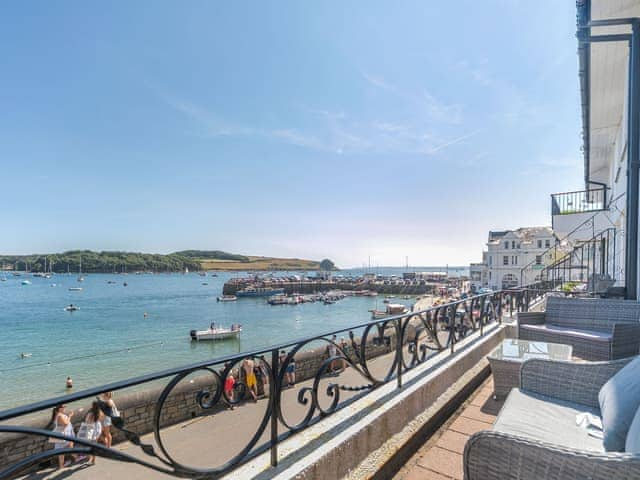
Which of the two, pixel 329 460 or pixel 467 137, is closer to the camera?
pixel 329 460

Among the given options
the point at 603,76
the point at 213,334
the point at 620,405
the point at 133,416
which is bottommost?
the point at 213,334

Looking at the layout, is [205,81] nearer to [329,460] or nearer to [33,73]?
[33,73]

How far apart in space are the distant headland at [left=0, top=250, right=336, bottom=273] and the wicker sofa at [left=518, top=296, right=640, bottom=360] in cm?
13311

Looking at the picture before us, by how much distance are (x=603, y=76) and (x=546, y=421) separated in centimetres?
704

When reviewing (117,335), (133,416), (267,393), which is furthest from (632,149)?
(117,335)

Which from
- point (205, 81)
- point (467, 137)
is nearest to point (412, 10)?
point (467, 137)

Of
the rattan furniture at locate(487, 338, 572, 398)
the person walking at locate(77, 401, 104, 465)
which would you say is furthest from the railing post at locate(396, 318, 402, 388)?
the person walking at locate(77, 401, 104, 465)

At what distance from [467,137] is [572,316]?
30.4 ft

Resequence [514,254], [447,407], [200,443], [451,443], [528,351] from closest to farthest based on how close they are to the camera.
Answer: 1. [451,443]
2. [447,407]
3. [528,351]
4. [200,443]
5. [514,254]

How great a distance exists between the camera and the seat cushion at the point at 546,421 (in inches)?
59.1

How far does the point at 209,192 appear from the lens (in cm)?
3541

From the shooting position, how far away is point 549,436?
1531 mm

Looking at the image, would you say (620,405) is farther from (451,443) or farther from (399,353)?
(399,353)

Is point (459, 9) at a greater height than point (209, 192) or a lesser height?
lesser
